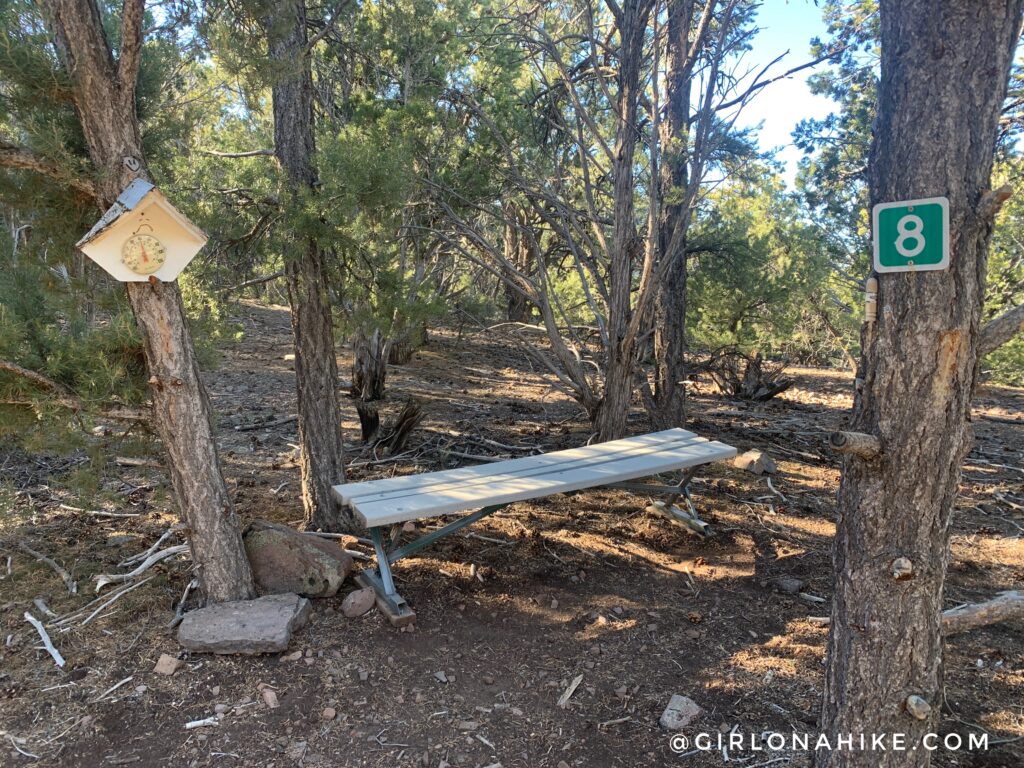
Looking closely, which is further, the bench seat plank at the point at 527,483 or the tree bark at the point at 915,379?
the bench seat plank at the point at 527,483

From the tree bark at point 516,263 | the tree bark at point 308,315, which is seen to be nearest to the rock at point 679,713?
the tree bark at point 308,315

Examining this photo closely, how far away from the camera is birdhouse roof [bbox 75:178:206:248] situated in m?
2.94

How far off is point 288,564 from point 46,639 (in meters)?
1.19

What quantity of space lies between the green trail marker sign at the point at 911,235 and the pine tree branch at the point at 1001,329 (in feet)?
0.78

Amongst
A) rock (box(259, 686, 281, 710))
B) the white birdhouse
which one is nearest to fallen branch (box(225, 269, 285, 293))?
the white birdhouse

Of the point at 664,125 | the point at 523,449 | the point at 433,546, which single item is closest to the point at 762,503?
the point at 523,449

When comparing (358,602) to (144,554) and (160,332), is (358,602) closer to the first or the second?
(144,554)

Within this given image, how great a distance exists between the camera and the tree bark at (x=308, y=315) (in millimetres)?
4273

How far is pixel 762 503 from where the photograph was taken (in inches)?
221

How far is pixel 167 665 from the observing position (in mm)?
3172

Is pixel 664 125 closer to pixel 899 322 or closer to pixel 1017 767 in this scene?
pixel 899 322

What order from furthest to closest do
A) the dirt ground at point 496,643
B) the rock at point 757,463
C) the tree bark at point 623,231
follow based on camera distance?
the rock at point 757,463 < the tree bark at point 623,231 < the dirt ground at point 496,643

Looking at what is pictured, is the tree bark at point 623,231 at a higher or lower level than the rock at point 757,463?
higher

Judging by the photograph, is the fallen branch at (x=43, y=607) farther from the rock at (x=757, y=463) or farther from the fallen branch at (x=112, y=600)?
the rock at (x=757, y=463)
